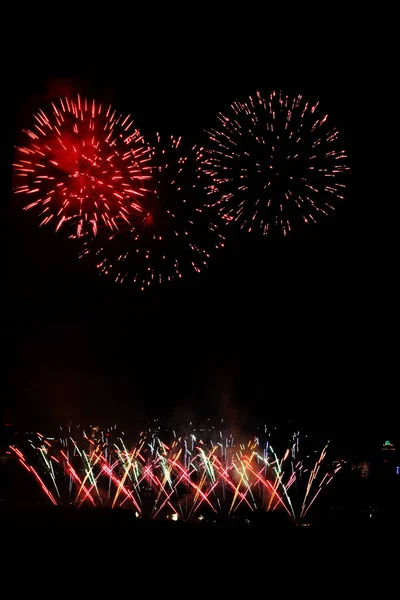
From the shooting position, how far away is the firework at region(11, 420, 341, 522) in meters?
9.82

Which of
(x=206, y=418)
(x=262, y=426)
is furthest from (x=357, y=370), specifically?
(x=206, y=418)

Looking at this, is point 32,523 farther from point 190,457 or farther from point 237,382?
point 237,382

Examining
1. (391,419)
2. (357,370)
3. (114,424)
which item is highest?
(357,370)

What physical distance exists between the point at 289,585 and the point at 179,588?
1.71 ft

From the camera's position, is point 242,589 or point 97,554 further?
point 97,554

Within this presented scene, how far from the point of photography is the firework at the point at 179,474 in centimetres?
982

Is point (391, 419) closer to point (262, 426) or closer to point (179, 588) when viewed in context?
point (262, 426)

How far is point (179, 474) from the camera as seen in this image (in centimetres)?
1216

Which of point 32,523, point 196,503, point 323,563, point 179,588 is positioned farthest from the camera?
point 196,503

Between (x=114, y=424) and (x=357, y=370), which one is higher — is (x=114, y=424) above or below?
below

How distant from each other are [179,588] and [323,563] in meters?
0.76

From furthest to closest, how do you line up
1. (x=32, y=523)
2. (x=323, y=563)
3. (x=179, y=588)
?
(x=32, y=523), (x=323, y=563), (x=179, y=588)

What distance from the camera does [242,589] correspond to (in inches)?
119

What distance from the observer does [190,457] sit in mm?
14469
